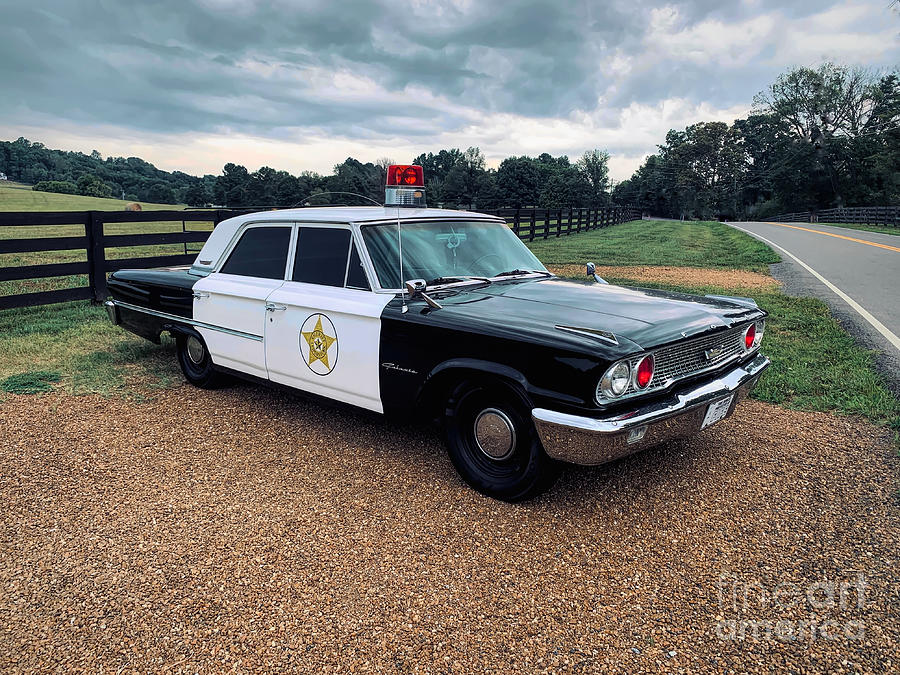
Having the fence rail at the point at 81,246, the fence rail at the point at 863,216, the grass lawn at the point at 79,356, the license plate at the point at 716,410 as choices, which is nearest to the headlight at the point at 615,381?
the license plate at the point at 716,410

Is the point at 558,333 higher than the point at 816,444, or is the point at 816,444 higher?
the point at 558,333

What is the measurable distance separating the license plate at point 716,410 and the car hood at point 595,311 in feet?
1.33

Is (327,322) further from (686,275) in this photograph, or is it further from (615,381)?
(686,275)

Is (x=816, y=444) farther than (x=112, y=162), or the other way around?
(x=112, y=162)

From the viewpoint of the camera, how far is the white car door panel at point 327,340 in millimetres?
3609

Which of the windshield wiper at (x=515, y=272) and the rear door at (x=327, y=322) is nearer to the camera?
the rear door at (x=327, y=322)

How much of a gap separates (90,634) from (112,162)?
82265 millimetres

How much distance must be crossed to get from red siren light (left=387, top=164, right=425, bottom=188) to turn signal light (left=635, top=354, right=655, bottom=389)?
8.08ft

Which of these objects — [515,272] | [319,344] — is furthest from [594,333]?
[319,344]

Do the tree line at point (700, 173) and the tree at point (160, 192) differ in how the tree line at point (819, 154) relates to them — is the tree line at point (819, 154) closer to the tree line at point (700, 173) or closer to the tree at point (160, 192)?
the tree line at point (700, 173)

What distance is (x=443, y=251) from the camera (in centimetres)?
402

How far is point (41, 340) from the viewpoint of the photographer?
6.82m

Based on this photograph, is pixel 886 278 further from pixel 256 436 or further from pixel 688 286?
pixel 256 436

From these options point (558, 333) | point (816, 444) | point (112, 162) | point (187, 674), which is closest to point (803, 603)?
point (558, 333)
